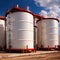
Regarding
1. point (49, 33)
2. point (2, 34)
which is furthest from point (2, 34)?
point (49, 33)

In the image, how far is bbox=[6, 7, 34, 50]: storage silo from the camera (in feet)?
108

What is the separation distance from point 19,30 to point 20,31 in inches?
9.7

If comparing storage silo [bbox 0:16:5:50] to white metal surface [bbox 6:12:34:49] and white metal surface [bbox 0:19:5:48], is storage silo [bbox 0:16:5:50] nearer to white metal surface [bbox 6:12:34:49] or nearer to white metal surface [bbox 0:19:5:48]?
white metal surface [bbox 0:19:5:48]

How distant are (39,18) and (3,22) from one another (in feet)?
27.0

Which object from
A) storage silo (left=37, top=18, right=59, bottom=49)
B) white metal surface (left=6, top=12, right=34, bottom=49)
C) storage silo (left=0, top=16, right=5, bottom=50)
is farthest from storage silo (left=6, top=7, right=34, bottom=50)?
storage silo (left=37, top=18, right=59, bottom=49)

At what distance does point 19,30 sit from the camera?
3281 cm

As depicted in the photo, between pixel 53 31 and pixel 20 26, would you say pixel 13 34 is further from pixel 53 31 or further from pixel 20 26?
pixel 53 31

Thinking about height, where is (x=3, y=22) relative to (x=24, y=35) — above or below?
above

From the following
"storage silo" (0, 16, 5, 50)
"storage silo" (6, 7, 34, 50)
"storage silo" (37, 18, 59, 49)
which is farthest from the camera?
"storage silo" (37, 18, 59, 49)

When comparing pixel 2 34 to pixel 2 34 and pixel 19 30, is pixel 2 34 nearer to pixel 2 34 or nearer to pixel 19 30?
pixel 2 34

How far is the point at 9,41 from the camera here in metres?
33.9

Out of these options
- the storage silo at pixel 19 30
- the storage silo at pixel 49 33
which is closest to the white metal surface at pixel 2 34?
the storage silo at pixel 19 30

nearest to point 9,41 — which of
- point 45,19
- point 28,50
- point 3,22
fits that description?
point 28,50

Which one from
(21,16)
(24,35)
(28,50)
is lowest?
(28,50)
